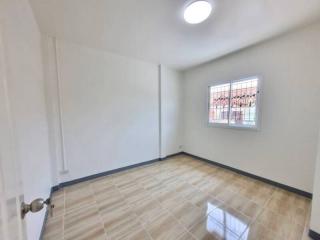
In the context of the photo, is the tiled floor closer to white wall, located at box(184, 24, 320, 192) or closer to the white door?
white wall, located at box(184, 24, 320, 192)

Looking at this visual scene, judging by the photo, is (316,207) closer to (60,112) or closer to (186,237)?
(186,237)

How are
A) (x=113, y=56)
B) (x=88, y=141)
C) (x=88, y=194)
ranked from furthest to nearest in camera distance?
(x=113, y=56), (x=88, y=141), (x=88, y=194)

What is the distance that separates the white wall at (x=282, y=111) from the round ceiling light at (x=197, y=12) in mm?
1424

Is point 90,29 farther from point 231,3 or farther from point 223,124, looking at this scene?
point 223,124

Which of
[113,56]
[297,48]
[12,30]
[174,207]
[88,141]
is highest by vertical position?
[113,56]

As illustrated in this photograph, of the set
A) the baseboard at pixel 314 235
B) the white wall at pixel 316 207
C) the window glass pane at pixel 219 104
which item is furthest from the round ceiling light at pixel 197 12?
the baseboard at pixel 314 235

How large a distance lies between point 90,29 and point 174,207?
2.80 m

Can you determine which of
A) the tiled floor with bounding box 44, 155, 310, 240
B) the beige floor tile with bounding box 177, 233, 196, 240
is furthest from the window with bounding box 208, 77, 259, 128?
the beige floor tile with bounding box 177, 233, 196, 240

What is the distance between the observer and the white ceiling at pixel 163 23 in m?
1.56

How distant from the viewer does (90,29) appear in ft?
6.56

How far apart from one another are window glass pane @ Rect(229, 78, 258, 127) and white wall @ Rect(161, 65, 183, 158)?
1.45 metres

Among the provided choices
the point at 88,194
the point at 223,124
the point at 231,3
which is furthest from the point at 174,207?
the point at 231,3

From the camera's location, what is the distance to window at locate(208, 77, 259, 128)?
258cm

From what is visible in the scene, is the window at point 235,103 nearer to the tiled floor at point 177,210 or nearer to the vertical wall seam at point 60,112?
the tiled floor at point 177,210
